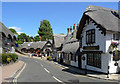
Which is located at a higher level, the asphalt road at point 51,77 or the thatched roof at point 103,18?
the thatched roof at point 103,18

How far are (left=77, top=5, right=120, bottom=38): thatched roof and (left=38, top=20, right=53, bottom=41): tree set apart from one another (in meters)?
65.3

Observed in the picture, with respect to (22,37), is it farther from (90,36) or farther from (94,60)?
(94,60)

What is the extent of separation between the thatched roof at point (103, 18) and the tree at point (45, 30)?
6534 cm

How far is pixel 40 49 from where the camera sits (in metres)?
53.2

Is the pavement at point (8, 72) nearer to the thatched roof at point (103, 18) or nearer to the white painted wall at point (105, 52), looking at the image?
the white painted wall at point (105, 52)

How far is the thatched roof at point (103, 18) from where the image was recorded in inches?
554

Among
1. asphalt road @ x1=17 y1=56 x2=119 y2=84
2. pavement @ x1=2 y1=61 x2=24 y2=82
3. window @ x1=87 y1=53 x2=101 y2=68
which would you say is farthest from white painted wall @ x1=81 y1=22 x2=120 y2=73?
pavement @ x1=2 y1=61 x2=24 y2=82

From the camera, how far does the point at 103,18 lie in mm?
15297

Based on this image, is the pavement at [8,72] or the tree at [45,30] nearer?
the pavement at [8,72]

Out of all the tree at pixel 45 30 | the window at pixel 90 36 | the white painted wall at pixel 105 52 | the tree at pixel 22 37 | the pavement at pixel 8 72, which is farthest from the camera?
the tree at pixel 22 37

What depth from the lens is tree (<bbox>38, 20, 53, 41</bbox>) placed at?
8219cm

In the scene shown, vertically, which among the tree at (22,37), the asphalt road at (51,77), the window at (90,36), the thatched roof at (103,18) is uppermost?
the tree at (22,37)

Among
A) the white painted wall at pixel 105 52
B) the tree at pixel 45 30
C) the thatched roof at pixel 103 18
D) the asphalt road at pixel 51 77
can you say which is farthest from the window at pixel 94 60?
the tree at pixel 45 30

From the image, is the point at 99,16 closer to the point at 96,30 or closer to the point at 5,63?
the point at 96,30
